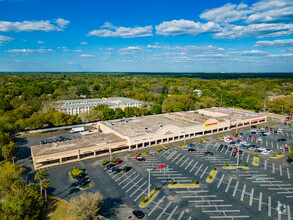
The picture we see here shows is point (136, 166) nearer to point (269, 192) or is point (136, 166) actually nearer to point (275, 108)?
point (269, 192)

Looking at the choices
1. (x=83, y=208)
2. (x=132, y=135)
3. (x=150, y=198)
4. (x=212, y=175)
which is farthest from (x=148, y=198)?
(x=132, y=135)

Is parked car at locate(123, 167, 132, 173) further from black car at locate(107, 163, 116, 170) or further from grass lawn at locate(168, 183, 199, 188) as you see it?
grass lawn at locate(168, 183, 199, 188)

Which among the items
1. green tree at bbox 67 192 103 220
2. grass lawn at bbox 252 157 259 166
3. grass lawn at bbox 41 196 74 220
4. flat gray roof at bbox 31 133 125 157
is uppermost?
flat gray roof at bbox 31 133 125 157

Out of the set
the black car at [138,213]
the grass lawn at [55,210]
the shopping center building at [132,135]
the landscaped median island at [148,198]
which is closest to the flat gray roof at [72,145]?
the shopping center building at [132,135]

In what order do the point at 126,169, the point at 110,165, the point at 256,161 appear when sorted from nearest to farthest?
the point at 126,169 < the point at 110,165 < the point at 256,161

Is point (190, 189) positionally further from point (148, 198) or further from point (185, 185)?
point (148, 198)

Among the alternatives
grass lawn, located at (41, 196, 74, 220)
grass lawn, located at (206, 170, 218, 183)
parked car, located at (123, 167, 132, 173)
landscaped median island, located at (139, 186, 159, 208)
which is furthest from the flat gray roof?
grass lawn, located at (206, 170, 218, 183)

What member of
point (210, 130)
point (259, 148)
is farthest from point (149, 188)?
point (210, 130)
